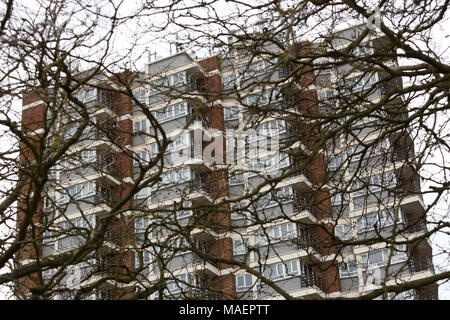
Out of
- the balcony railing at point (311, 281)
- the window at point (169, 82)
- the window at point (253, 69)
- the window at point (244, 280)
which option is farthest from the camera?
the window at point (244, 280)

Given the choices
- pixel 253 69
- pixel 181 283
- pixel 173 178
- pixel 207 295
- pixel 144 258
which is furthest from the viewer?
pixel 144 258

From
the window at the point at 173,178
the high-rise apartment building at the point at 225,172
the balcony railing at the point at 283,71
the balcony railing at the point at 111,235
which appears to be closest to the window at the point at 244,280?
the window at the point at 173,178

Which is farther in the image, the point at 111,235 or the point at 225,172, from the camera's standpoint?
the point at 111,235

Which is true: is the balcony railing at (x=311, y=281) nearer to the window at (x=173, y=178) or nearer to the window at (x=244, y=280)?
the window at (x=244, y=280)

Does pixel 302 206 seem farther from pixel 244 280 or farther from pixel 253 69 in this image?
pixel 244 280

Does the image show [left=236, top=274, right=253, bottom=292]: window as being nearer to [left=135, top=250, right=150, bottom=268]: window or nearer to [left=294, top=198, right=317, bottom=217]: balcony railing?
[left=135, top=250, right=150, bottom=268]: window

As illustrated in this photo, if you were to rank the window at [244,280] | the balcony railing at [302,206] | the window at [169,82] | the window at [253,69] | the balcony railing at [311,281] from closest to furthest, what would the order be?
the window at [253,69]
the window at [169,82]
the balcony railing at [302,206]
the balcony railing at [311,281]
the window at [244,280]

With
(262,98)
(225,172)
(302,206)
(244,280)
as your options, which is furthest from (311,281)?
(225,172)

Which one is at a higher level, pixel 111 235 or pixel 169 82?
pixel 169 82

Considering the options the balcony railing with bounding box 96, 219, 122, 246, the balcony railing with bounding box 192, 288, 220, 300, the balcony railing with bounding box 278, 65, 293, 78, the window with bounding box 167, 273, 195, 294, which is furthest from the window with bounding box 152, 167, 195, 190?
the balcony railing with bounding box 278, 65, 293, 78
